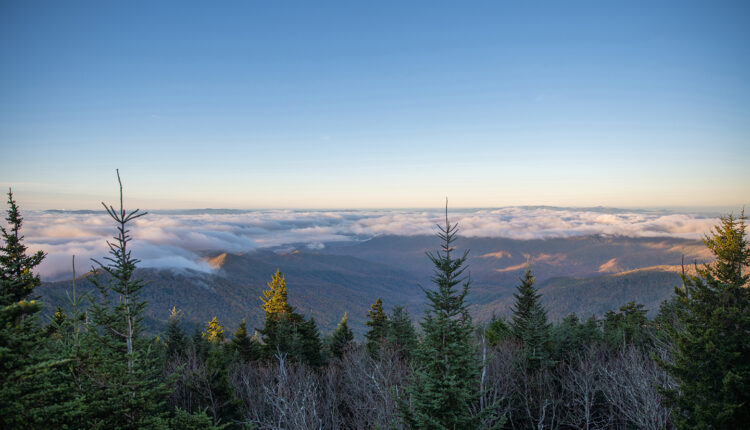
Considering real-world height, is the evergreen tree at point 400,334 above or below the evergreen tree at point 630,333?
above

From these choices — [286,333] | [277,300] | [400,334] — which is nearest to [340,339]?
[286,333]

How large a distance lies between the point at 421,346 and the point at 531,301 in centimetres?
2533

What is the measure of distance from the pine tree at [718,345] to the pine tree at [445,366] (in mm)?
8960

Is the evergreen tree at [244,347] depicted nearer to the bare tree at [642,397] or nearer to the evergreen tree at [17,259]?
the evergreen tree at [17,259]

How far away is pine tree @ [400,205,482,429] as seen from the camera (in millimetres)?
11070

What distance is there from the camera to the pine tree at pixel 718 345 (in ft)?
40.9

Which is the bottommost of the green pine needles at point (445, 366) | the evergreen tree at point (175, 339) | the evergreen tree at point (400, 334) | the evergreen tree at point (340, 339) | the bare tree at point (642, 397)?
the evergreen tree at point (340, 339)

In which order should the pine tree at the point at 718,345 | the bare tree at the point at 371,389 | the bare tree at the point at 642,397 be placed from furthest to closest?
the bare tree at the point at 371,389 < the bare tree at the point at 642,397 < the pine tree at the point at 718,345

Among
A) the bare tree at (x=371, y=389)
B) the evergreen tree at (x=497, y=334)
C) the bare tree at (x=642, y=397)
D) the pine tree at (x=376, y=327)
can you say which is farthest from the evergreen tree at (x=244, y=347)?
the bare tree at (x=642, y=397)

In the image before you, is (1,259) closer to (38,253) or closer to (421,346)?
Answer: (38,253)

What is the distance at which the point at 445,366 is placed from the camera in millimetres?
11922

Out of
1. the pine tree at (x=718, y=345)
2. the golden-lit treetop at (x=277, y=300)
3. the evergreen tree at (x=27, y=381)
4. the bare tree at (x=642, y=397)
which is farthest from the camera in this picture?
the golden-lit treetop at (x=277, y=300)

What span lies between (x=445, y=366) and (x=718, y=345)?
10966 millimetres

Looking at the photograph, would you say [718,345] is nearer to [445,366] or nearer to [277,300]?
[445,366]
